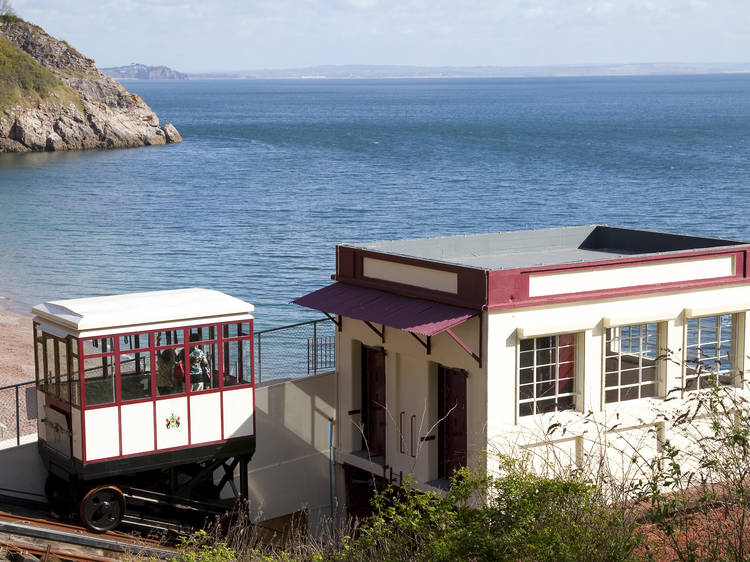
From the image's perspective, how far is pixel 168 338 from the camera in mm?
18422

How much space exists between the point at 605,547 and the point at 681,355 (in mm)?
7859

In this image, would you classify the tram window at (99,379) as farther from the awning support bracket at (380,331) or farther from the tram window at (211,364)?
the awning support bracket at (380,331)

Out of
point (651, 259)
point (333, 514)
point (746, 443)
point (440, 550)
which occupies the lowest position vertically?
point (333, 514)

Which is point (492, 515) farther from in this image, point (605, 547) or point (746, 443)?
point (746, 443)

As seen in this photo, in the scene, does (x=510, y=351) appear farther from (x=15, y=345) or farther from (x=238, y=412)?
(x=15, y=345)

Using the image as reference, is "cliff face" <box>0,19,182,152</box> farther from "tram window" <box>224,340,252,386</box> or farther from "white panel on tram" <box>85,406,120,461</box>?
"white panel on tram" <box>85,406,120,461</box>

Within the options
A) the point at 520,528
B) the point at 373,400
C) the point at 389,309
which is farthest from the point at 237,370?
the point at 520,528

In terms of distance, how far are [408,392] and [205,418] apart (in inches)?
137

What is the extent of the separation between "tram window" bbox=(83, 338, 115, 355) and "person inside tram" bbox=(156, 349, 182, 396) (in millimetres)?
891

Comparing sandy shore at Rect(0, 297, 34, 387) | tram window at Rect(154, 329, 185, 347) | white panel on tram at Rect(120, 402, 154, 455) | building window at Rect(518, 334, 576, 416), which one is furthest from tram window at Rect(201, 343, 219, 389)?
sandy shore at Rect(0, 297, 34, 387)

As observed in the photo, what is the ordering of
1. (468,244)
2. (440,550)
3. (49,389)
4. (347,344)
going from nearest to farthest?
(440,550) → (49,389) → (347,344) → (468,244)

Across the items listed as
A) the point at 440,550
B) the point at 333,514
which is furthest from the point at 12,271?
the point at 440,550

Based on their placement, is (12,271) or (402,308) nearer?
(402,308)

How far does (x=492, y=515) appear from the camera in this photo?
43.8 feet
